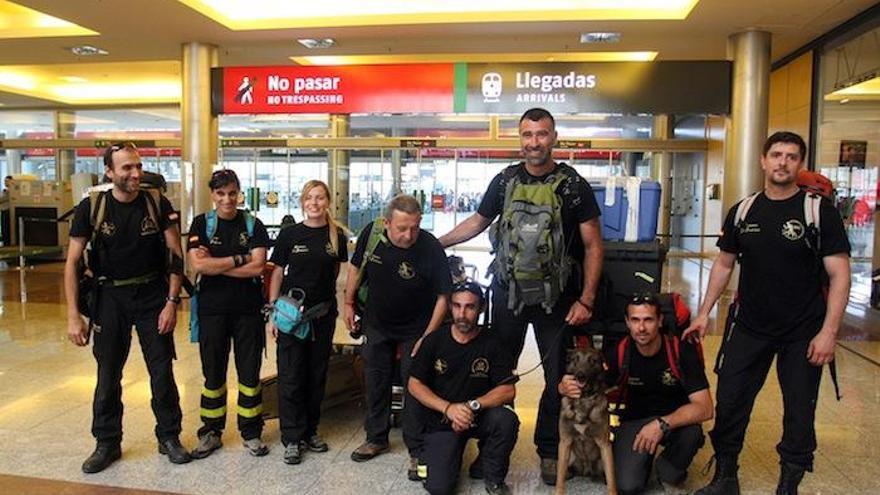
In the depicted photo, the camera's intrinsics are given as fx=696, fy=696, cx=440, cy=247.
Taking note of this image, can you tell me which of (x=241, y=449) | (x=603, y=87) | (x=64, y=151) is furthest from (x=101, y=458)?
(x=64, y=151)

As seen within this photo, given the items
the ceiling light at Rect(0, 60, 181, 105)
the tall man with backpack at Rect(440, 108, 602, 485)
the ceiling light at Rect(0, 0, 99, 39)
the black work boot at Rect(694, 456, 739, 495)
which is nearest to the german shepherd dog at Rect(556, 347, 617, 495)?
the tall man with backpack at Rect(440, 108, 602, 485)

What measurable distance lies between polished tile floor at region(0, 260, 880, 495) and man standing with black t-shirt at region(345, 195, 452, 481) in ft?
0.68

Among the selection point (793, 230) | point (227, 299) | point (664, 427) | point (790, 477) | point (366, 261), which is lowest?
point (790, 477)

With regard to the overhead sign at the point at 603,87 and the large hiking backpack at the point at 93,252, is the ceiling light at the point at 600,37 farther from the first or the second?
the large hiking backpack at the point at 93,252

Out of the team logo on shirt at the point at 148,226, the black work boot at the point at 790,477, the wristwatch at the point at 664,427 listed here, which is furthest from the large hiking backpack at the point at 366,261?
the black work boot at the point at 790,477

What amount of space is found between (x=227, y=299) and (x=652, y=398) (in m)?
2.18

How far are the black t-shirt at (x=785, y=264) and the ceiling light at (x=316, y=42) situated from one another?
7139 mm

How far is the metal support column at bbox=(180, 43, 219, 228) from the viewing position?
8.98m

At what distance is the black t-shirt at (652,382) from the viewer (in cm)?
324

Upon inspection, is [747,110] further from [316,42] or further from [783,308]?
[783,308]

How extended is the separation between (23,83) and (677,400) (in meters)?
15.7

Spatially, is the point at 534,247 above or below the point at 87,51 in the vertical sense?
below

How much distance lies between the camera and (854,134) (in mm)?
8336

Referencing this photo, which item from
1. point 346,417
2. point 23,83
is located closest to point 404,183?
point 23,83
